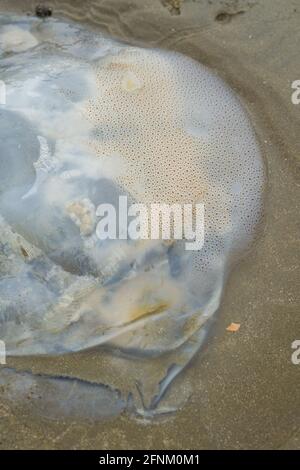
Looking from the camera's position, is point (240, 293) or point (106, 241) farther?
point (240, 293)

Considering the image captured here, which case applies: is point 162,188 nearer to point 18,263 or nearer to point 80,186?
point 80,186

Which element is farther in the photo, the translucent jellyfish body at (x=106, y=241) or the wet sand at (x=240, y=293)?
the translucent jellyfish body at (x=106, y=241)

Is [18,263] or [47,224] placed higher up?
[47,224]

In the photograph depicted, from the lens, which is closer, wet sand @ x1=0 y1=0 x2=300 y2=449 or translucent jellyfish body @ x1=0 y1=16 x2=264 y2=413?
wet sand @ x1=0 y1=0 x2=300 y2=449
